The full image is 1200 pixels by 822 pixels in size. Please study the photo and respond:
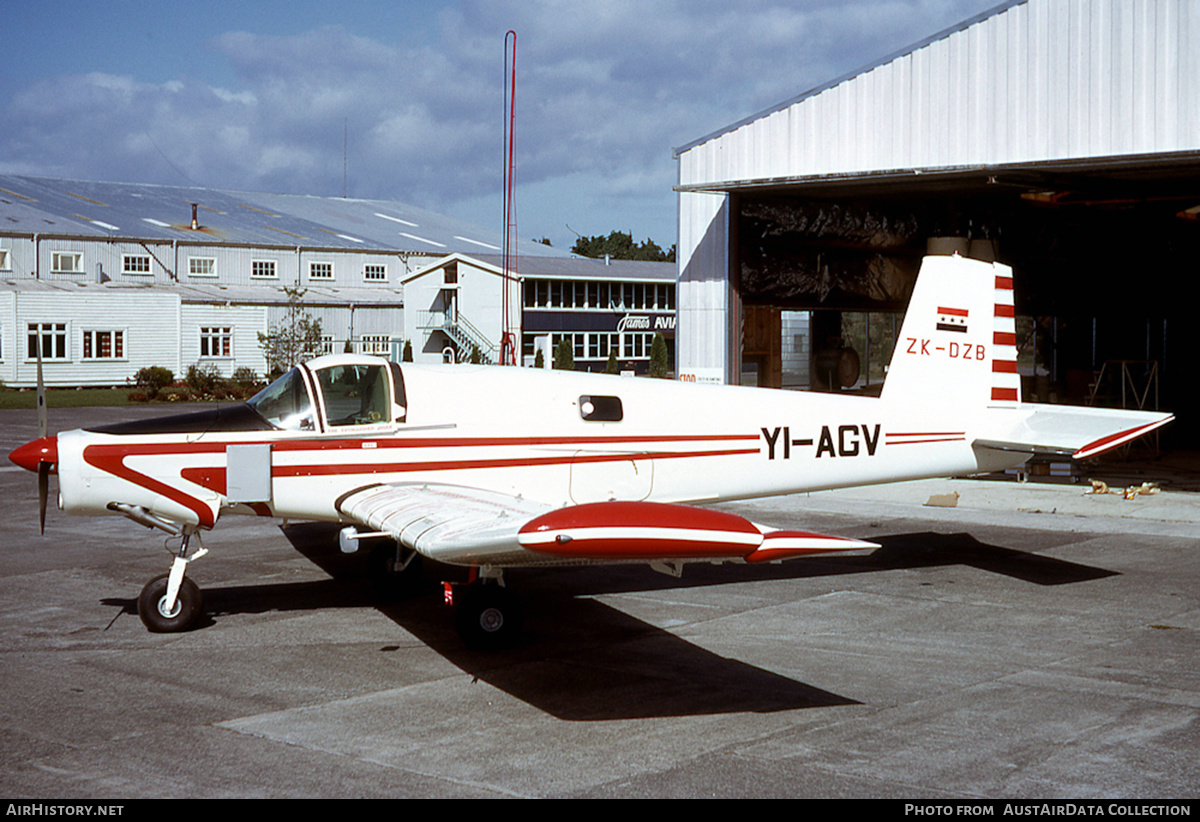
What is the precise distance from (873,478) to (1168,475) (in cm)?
1127

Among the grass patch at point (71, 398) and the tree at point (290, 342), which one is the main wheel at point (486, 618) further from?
the tree at point (290, 342)

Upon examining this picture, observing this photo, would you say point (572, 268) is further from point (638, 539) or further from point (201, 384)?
point (638, 539)

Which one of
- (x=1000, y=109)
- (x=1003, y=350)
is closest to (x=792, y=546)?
(x=1003, y=350)

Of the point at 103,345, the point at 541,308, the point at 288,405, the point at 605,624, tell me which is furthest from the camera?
the point at 541,308

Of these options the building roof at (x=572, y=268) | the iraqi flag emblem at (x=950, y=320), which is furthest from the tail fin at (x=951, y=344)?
the building roof at (x=572, y=268)

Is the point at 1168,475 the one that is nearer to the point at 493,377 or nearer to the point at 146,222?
the point at 493,377

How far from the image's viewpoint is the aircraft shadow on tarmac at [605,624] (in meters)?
7.02

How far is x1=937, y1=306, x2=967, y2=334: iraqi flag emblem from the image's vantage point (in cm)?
1132

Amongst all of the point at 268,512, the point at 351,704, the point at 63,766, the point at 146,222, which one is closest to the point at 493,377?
the point at 268,512

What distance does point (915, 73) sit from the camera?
57.9 ft

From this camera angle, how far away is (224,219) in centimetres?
6594

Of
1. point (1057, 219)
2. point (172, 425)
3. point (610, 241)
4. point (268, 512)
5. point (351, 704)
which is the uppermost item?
point (610, 241)

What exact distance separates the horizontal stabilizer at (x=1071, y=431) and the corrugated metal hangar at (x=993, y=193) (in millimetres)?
4134

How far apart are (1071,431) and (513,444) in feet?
17.3
